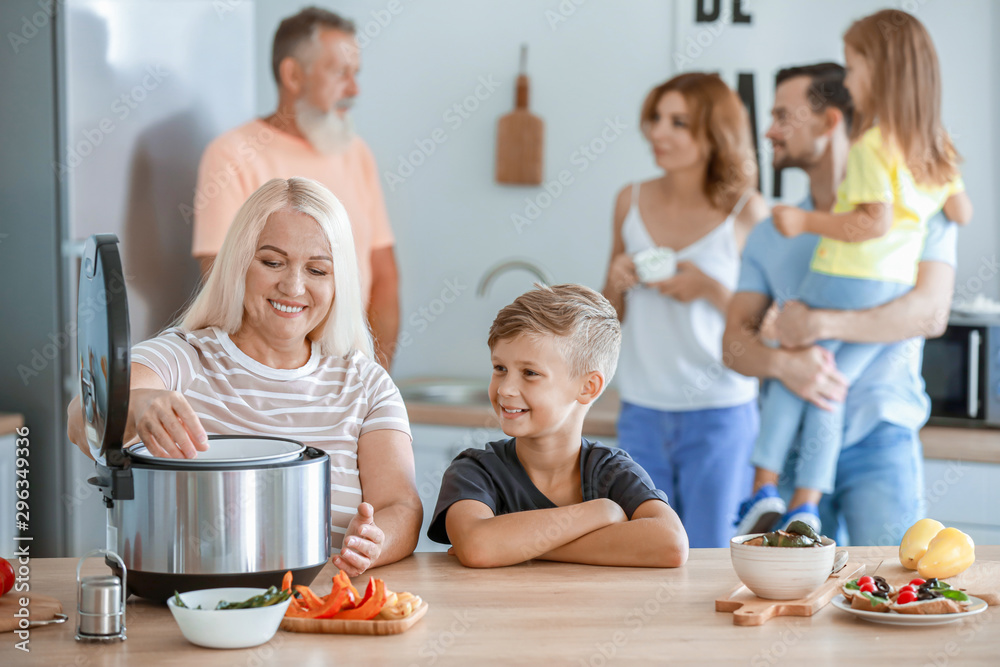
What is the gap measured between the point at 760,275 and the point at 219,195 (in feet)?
4.90

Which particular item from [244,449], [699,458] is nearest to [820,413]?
[699,458]

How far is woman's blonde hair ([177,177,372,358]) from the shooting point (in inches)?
55.6

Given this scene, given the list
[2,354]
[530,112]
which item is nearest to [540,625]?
[2,354]

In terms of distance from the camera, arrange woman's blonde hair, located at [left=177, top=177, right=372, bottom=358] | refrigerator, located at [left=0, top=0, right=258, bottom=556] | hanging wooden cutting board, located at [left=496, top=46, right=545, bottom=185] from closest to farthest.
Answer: woman's blonde hair, located at [left=177, top=177, right=372, bottom=358], refrigerator, located at [left=0, top=0, right=258, bottom=556], hanging wooden cutting board, located at [left=496, top=46, right=545, bottom=185]

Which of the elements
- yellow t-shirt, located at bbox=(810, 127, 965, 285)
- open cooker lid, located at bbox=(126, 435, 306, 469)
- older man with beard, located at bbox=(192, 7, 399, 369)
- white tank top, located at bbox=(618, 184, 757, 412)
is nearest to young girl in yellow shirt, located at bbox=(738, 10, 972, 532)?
yellow t-shirt, located at bbox=(810, 127, 965, 285)

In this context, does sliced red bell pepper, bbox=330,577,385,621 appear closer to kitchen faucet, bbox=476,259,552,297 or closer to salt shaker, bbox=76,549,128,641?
salt shaker, bbox=76,549,128,641

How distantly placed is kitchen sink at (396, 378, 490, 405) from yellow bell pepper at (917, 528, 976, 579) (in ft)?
6.62

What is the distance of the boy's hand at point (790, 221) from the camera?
2462 millimetres

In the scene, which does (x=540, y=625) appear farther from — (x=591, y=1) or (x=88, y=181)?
(x=591, y=1)

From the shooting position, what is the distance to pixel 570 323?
4.27ft

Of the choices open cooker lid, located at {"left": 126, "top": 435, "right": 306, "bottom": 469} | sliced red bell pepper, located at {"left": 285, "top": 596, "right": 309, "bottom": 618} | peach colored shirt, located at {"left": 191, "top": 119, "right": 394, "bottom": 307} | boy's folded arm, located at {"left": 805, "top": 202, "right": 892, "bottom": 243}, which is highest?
peach colored shirt, located at {"left": 191, "top": 119, "right": 394, "bottom": 307}

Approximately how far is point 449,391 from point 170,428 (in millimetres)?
2122

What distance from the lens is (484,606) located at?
1035 mm

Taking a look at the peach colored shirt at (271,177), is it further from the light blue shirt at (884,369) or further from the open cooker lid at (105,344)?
the open cooker lid at (105,344)
